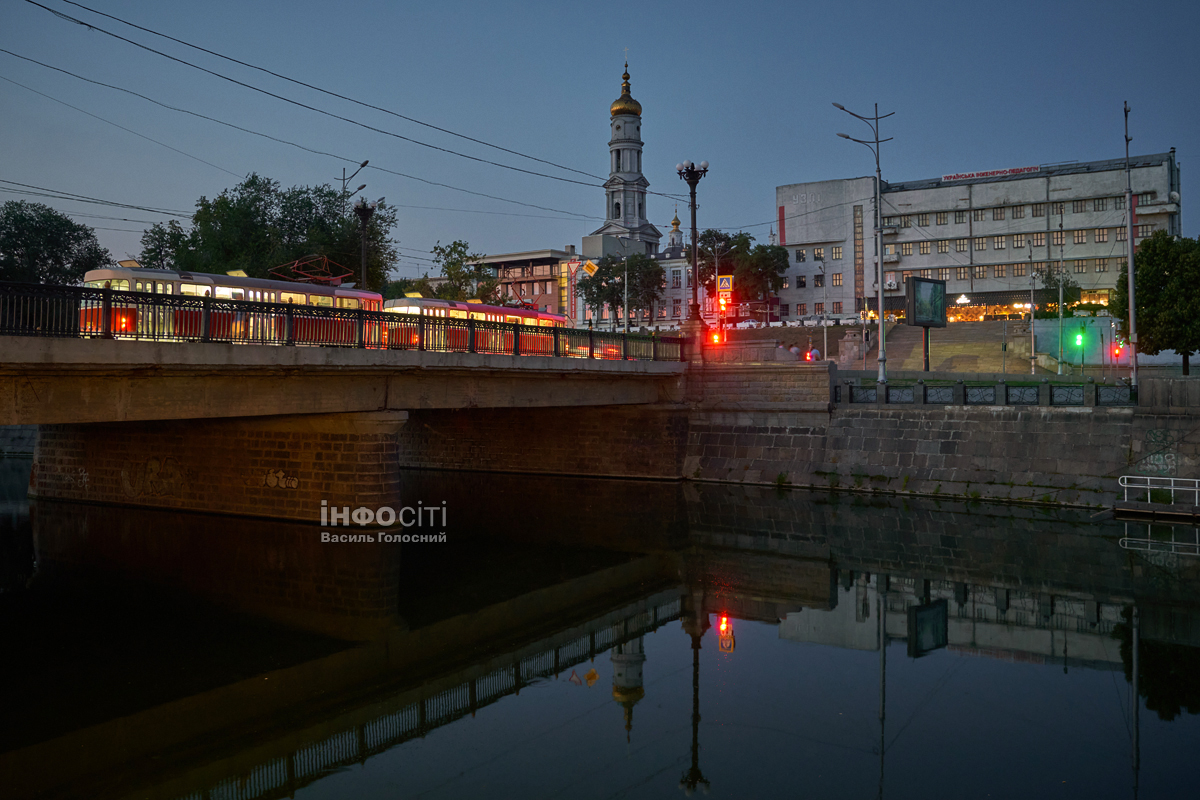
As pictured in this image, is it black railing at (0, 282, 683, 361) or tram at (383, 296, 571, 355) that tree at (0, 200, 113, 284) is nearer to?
tram at (383, 296, 571, 355)

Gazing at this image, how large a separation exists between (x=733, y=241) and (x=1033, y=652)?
85794 mm

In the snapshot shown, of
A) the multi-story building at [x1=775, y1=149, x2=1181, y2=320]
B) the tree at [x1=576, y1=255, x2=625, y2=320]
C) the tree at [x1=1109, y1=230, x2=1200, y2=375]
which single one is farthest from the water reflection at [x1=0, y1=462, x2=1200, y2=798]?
the tree at [x1=576, y1=255, x2=625, y2=320]

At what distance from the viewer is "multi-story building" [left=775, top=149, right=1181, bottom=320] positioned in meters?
84.5

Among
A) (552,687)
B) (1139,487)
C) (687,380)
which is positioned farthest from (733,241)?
(552,687)

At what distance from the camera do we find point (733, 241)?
95.6m

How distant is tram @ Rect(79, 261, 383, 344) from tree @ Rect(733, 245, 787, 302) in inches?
2698

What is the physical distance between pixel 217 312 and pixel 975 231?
291ft

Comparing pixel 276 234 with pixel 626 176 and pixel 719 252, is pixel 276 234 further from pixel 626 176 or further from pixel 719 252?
pixel 626 176

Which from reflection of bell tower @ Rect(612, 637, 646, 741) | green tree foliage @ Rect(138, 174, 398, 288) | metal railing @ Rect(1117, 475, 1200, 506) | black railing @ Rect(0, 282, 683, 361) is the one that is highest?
green tree foliage @ Rect(138, 174, 398, 288)

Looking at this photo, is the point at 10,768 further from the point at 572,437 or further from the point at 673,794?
the point at 572,437

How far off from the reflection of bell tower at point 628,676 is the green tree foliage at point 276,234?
43.0m

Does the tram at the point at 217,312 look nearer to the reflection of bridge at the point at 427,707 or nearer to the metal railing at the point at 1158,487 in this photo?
the reflection of bridge at the point at 427,707

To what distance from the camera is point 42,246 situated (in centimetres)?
6756

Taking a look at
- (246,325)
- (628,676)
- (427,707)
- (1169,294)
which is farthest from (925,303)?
(427,707)
